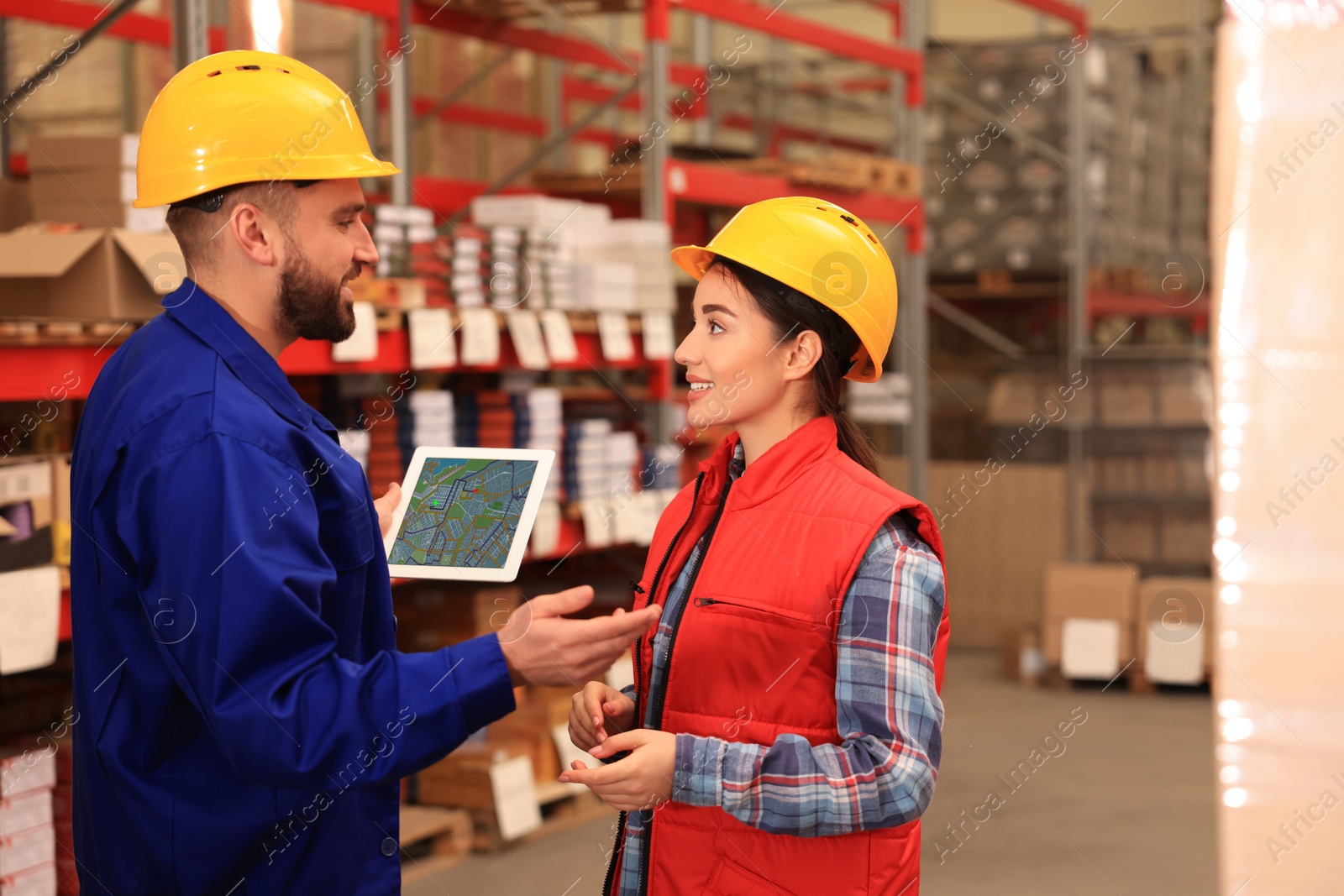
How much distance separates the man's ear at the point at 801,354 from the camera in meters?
1.95

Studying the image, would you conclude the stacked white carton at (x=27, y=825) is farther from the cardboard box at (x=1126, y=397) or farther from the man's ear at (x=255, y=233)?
the cardboard box at (x=1126, y=397)

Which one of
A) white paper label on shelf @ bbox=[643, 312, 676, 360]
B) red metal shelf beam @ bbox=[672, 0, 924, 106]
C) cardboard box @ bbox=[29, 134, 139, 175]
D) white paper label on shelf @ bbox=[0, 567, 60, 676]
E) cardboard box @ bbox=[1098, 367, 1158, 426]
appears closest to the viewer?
white paper label on shelf @ bbox=[0, 567, 60, 676]

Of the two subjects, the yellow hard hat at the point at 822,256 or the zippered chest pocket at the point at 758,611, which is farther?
the yellow hard hat at the point at 822,256

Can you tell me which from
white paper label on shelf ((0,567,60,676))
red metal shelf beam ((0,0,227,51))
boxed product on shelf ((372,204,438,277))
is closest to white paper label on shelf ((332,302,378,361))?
boxed product on shelf ((372,204,438,277))

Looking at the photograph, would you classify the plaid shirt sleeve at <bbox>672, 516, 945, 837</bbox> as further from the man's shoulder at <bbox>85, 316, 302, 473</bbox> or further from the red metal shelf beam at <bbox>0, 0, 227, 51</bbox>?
the red metal shelf beam at <bbox>0, 0, 227, 51</bbox>

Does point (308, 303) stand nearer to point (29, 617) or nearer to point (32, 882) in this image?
point (29, 617)

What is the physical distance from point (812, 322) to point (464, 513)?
65 cm

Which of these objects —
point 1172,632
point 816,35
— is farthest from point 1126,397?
point 816,35

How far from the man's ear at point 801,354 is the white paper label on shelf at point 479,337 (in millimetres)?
2670

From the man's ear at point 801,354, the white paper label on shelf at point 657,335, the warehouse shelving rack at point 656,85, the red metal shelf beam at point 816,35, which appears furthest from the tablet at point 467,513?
the red metal shelf beam at point 816,35

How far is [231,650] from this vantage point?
1.44 m

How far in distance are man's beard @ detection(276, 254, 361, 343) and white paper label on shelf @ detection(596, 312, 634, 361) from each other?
10.9 ft

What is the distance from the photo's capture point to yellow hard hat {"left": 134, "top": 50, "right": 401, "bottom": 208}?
1.73 meters

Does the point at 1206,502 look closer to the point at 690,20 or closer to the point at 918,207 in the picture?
the point at 918,207
